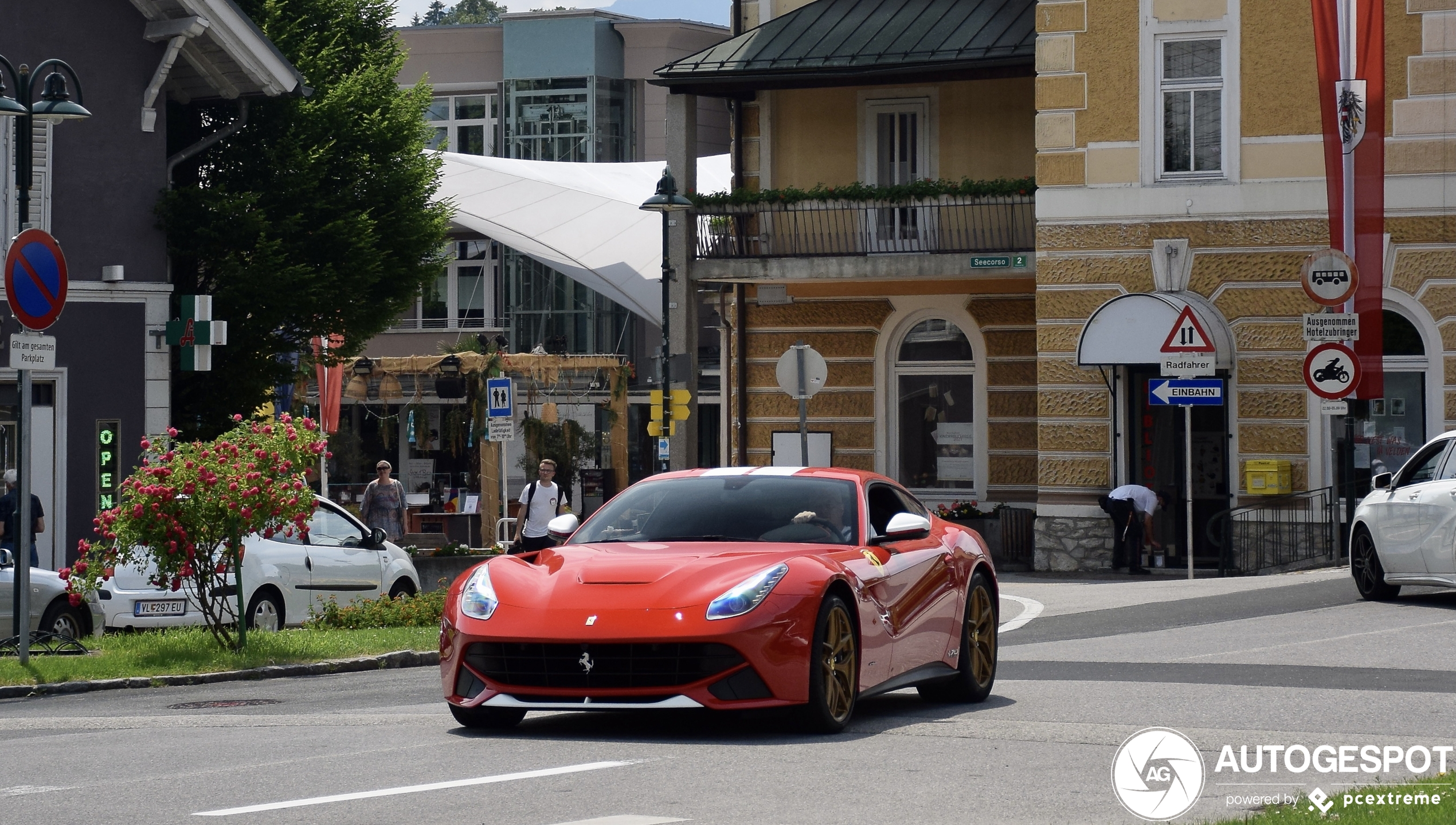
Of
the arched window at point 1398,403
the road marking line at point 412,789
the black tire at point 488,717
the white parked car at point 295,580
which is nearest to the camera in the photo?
the road marking line at point 412,789

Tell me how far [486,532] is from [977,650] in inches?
1156

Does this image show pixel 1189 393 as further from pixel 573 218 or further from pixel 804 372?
pixel 573 218

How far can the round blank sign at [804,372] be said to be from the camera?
26.2 m

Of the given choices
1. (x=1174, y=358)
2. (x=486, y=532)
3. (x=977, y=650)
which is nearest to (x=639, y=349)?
(x=486, y=532)

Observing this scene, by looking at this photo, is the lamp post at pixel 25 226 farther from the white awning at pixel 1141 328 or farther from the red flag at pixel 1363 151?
the white awning at pixel 1141 328

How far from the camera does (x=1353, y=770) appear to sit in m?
9.04

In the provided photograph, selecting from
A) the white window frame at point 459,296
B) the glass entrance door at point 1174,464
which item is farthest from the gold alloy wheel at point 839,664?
the white window frame at point 459,296

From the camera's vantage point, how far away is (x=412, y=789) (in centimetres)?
848

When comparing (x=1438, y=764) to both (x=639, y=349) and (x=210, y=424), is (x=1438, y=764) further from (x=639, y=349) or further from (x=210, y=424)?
(x=639, y=349)

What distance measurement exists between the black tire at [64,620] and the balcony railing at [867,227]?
52.1 feet

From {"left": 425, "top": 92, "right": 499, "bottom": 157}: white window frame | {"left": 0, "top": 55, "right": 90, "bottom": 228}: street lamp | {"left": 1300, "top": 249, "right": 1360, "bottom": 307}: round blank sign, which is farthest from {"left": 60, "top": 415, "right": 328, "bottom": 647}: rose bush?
{"left": 425, "top": 92, "right": 499, "bottom": 157}: white window frame

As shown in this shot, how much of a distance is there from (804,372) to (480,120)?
4833 cm

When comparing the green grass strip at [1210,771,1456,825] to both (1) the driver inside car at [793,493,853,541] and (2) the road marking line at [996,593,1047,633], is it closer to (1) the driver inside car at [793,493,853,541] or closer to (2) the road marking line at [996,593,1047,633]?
(1) the driver inside car at [793,493,853,541]

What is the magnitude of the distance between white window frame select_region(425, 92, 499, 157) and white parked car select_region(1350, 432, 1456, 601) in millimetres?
54895
